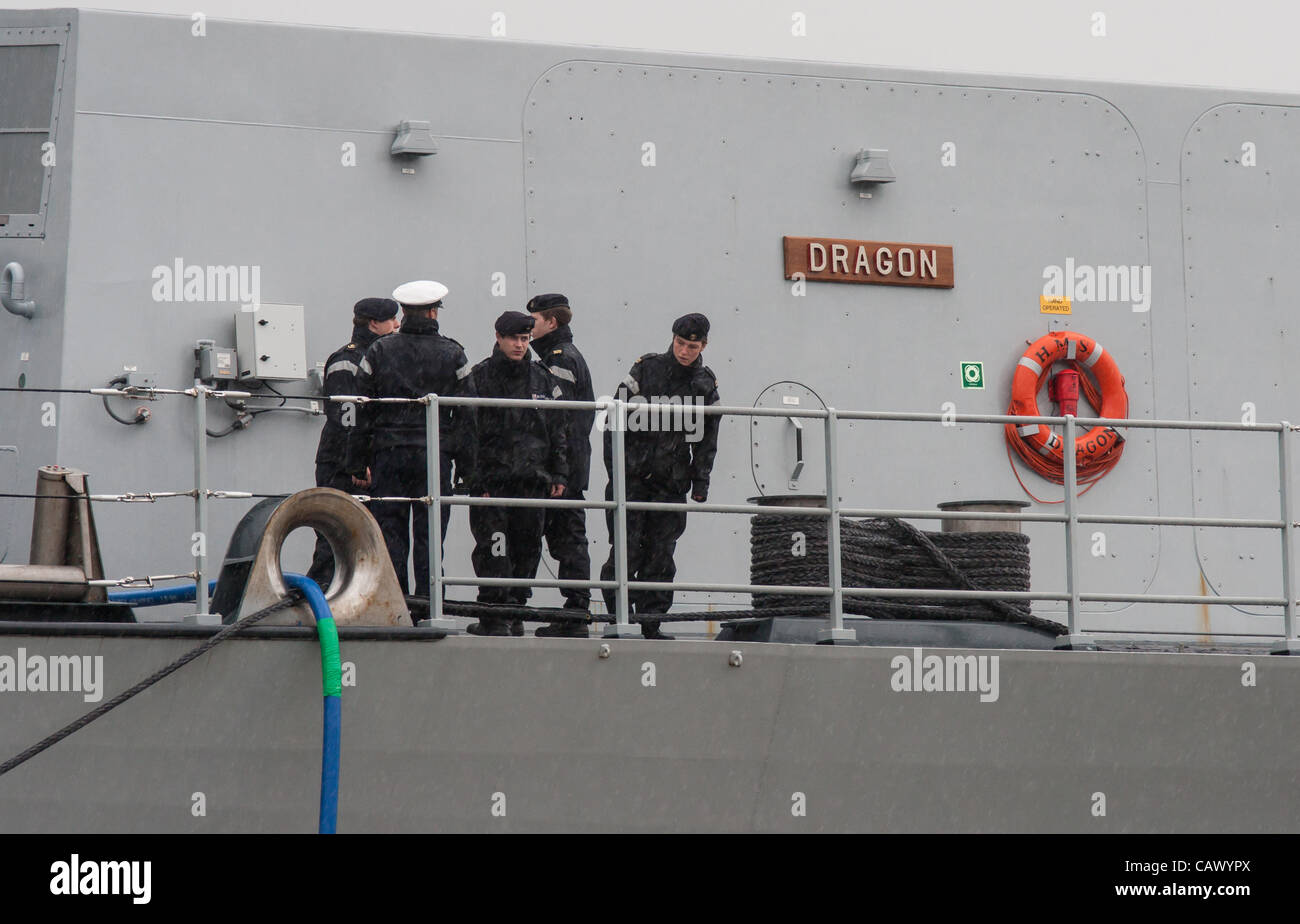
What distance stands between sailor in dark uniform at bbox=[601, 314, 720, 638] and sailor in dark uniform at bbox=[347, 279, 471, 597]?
78 cm

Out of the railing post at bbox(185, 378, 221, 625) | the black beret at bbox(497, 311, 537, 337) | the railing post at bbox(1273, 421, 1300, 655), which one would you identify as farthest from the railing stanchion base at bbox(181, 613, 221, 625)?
the railing post at bbox(1273, 421, 1300, 655)

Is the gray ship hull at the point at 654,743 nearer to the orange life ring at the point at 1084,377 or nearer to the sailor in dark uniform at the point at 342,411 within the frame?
the sailor in dark uniform at the point at 342,411

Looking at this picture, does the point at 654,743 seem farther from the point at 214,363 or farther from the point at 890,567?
the point at 214,363

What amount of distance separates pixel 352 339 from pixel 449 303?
0.56 metres

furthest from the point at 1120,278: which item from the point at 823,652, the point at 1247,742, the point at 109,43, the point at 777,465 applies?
the point at 109,43

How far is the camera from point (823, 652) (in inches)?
246

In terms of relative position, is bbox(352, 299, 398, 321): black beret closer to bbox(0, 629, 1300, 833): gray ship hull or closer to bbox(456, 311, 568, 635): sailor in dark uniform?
bbox(456, 311, 568, 635): sailor in dark uniform

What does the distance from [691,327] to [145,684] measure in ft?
9.35

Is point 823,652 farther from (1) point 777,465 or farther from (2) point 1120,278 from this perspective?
(2) point 1120,278

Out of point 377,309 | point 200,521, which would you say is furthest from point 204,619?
point 377,309

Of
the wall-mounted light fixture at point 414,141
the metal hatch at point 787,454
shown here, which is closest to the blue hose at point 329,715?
the wall-mounted light fixture at point 414,141

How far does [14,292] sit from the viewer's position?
7.10 meters

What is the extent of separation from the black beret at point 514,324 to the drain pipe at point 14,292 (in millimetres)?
2038

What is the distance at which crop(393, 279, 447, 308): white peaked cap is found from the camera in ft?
23.1
